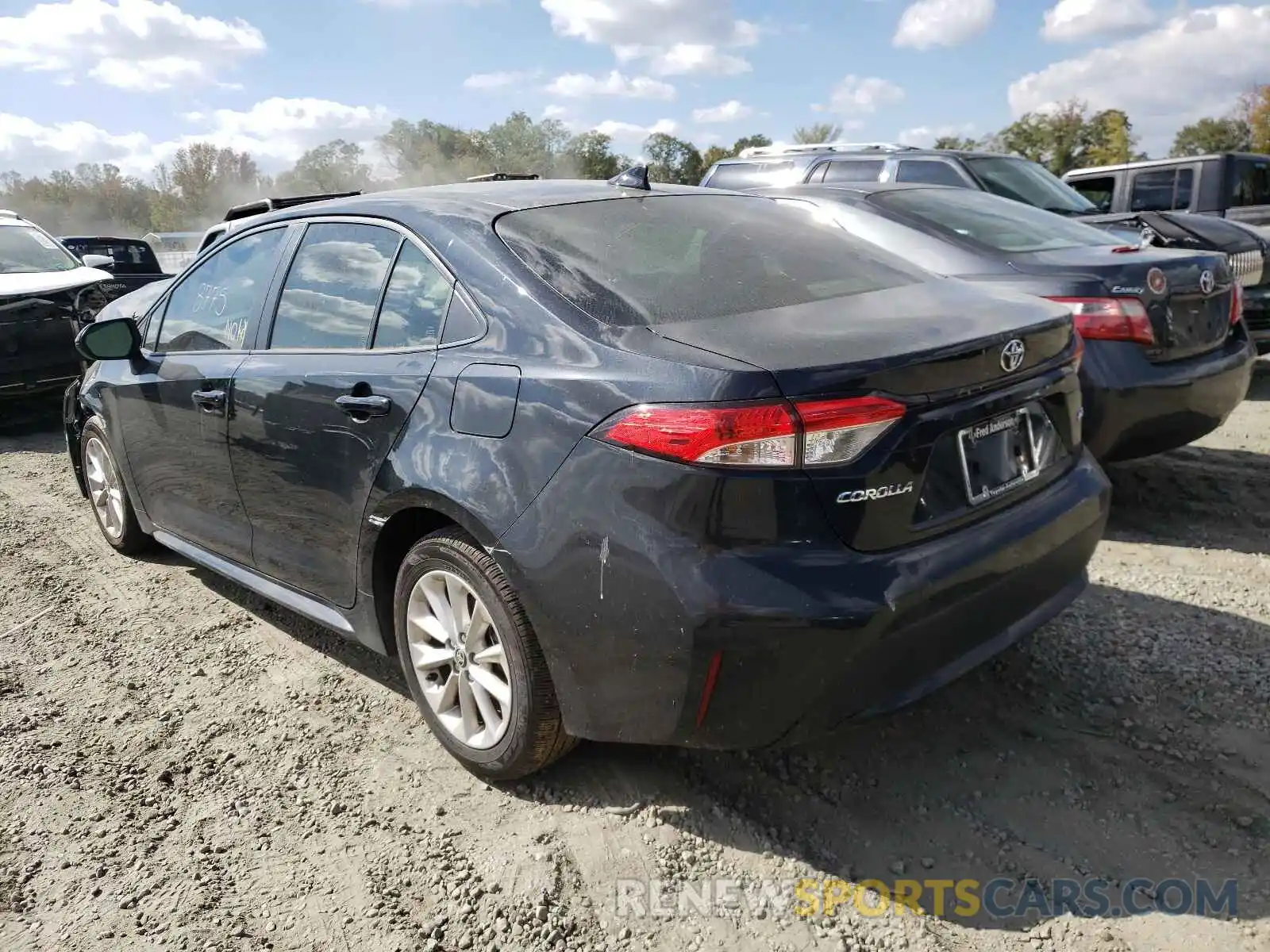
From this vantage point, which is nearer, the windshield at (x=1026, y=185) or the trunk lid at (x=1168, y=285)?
the trunk lid at (x=1168, y=285)

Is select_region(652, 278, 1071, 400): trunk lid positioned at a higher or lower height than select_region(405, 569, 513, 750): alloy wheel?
higher

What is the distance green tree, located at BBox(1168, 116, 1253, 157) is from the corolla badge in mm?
58890

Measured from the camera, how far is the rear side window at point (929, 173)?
7.71 meters

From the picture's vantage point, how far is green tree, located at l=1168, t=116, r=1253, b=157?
171 ft

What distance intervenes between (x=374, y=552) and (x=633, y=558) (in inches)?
42.1

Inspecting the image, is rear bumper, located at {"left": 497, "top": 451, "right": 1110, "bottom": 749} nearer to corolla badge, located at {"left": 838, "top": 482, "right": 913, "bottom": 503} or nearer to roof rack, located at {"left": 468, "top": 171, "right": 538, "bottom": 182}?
corolla badge, located at {"left": 838, "top": 482, "right": 913, "bottom": 503}

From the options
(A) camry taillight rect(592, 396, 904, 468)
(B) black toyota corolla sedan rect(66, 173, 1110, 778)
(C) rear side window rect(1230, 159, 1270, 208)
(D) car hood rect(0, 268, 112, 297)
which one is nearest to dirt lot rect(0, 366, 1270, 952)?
(B) black toyota corolla sedan rect(66, 173, 1110, 778)

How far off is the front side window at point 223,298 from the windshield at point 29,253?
5.89m

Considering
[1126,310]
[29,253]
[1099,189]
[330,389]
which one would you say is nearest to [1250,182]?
[1099,189]

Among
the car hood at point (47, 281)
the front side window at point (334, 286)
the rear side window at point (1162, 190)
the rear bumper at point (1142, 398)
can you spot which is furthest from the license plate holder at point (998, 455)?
the rear side window at point (1162, 190)

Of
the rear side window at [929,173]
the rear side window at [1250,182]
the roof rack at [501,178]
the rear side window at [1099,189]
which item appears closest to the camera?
the roof rack at [501,178]

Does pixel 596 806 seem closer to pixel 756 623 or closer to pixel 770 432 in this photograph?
pixel 756 623

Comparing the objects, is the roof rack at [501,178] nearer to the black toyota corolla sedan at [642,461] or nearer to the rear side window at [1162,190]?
the black toyota corolla sedan at [642,461]

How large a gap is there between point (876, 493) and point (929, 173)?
21.2ft
